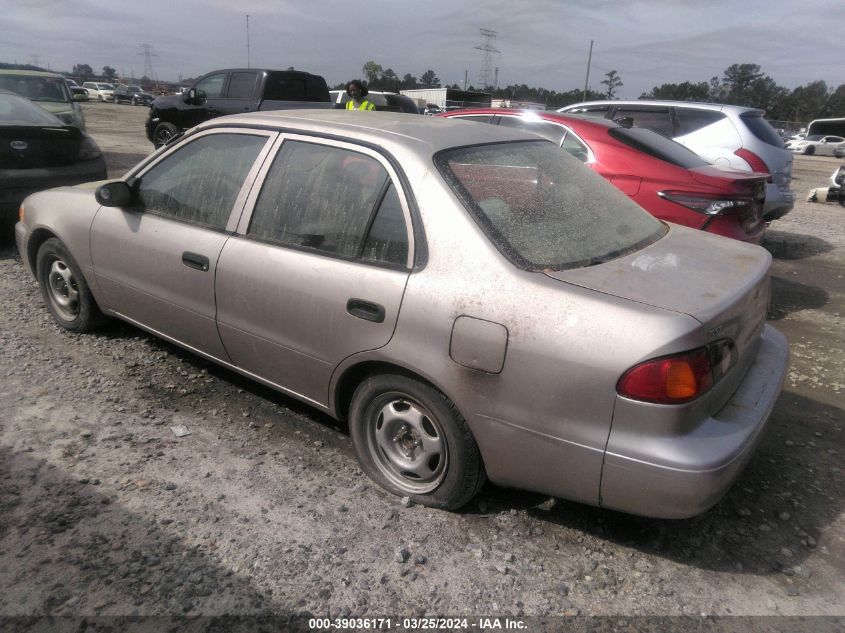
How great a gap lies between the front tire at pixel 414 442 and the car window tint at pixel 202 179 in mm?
1280

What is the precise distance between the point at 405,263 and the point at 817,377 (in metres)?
3.25

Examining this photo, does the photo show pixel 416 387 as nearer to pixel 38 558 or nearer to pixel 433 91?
pixel 38 558

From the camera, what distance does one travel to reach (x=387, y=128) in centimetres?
298

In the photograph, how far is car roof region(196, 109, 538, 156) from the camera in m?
2.85

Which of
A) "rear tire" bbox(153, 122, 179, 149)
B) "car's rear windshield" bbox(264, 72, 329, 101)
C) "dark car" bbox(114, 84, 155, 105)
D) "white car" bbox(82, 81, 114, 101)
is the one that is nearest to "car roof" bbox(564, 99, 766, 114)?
"car's rear windshield" bbox(264, 72, 329, 101)

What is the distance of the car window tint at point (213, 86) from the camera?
41.6 ft

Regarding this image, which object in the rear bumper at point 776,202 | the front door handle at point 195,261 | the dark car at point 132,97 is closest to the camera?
the front door handle at point 195,261

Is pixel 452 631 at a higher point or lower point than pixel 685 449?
lower

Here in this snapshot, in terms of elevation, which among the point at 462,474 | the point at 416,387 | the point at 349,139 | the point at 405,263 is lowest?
the point at 462,474

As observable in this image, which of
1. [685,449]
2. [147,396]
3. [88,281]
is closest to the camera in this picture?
[685,449]

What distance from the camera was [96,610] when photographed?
7.08 feet

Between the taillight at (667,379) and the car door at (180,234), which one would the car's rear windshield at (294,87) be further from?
the taillight at (667,379)

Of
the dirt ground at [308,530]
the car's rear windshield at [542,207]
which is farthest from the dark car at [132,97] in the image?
the car's rear windshield at [542,207]

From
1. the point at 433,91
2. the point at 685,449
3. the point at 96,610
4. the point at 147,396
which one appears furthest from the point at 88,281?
the point at 433,91
